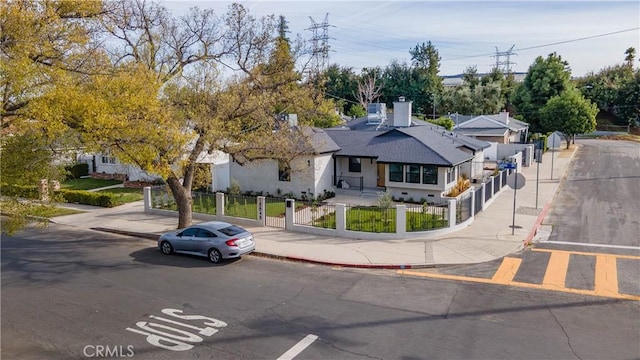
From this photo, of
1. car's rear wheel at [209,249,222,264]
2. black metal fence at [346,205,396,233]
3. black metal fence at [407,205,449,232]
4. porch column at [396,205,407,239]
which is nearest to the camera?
car's rear wheel at [209,249,222,264]

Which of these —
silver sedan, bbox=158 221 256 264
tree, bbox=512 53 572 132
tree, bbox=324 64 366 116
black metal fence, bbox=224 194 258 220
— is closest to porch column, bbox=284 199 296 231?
black metal fence, bbox=224 194 258 220

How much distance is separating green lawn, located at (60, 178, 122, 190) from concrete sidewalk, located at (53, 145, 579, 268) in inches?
339

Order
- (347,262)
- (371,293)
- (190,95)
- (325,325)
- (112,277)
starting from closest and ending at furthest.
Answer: (325,325)
(371,293)
(112,277)
(347,262)
(190,95)

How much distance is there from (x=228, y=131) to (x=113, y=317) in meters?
9.77

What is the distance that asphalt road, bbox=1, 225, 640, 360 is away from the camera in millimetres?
9758

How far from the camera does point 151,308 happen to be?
1216cm

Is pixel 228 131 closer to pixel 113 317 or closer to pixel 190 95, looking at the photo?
pixel 190 95

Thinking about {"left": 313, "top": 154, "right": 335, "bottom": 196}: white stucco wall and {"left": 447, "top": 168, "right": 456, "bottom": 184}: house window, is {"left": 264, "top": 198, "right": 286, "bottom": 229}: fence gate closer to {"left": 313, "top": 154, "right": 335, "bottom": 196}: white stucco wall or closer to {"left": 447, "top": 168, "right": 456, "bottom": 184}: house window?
{"left": 313, "top": 154, "right": 335, "bottom": 196}: white stucco wall

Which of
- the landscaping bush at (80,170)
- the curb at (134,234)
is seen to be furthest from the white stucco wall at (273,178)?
the landscaping bush at (80,170)

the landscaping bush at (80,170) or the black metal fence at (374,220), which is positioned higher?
the landscaping bush at (80,170)

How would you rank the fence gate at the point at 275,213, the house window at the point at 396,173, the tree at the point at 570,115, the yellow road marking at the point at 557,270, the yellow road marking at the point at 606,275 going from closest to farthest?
the yellow road marking at the point at 606,275
the yellow road marking at the point at 557,270
the fence gate at the point at 275,213
the house window at the point at 396,173
the tree at the point at 570,115

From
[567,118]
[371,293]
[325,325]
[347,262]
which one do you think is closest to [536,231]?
[347,262]

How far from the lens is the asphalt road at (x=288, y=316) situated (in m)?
9.76
